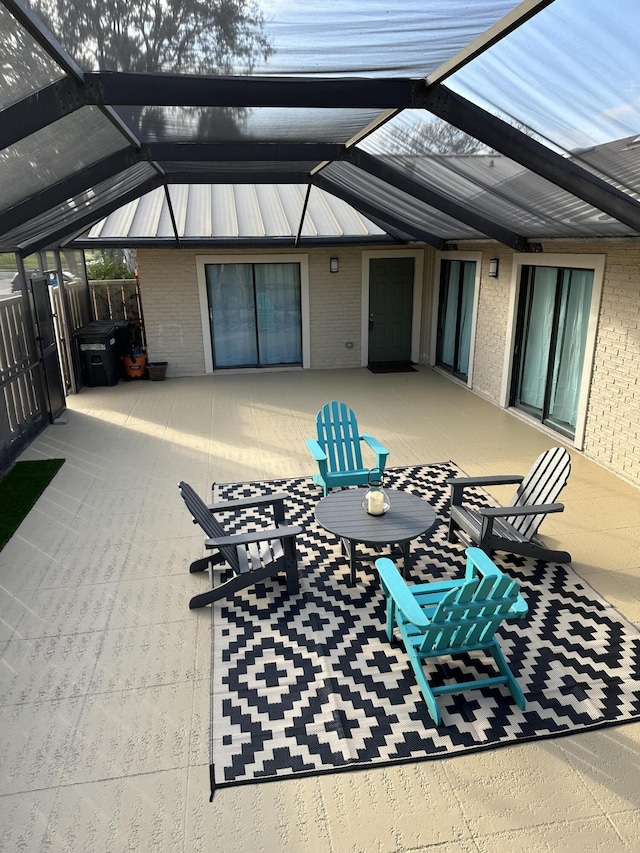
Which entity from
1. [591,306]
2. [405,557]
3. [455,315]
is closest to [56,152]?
[405,557]

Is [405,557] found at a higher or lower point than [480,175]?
lower

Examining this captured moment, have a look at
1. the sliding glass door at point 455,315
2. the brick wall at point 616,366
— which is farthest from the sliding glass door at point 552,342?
the sliding glass door at point 455,315

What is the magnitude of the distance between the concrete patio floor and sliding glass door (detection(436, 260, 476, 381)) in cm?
409

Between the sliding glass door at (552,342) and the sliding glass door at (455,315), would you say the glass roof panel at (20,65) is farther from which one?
the sliding glass door at (455,315)

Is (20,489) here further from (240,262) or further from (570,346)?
(570,346)

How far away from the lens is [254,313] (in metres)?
11.6

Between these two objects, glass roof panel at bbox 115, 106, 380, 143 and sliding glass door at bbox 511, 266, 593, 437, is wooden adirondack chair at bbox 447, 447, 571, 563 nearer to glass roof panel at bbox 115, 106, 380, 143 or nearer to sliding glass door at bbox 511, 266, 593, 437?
sliding glass door at bbox 511, 266, 593, 437

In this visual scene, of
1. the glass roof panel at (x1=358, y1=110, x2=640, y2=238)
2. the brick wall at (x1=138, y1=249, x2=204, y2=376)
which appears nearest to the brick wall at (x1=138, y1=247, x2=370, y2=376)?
the brick wall at (x1=138, y1=249, x2=204, y2=376)

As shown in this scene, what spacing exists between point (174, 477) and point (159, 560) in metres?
1.83

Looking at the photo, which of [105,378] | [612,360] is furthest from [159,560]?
[105,378]

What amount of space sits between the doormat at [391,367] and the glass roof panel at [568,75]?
7.48 m

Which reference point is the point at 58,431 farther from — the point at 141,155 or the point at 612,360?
the point at 612,360

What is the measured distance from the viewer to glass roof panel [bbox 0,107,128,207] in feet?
14.3

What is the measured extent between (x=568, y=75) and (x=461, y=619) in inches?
119
